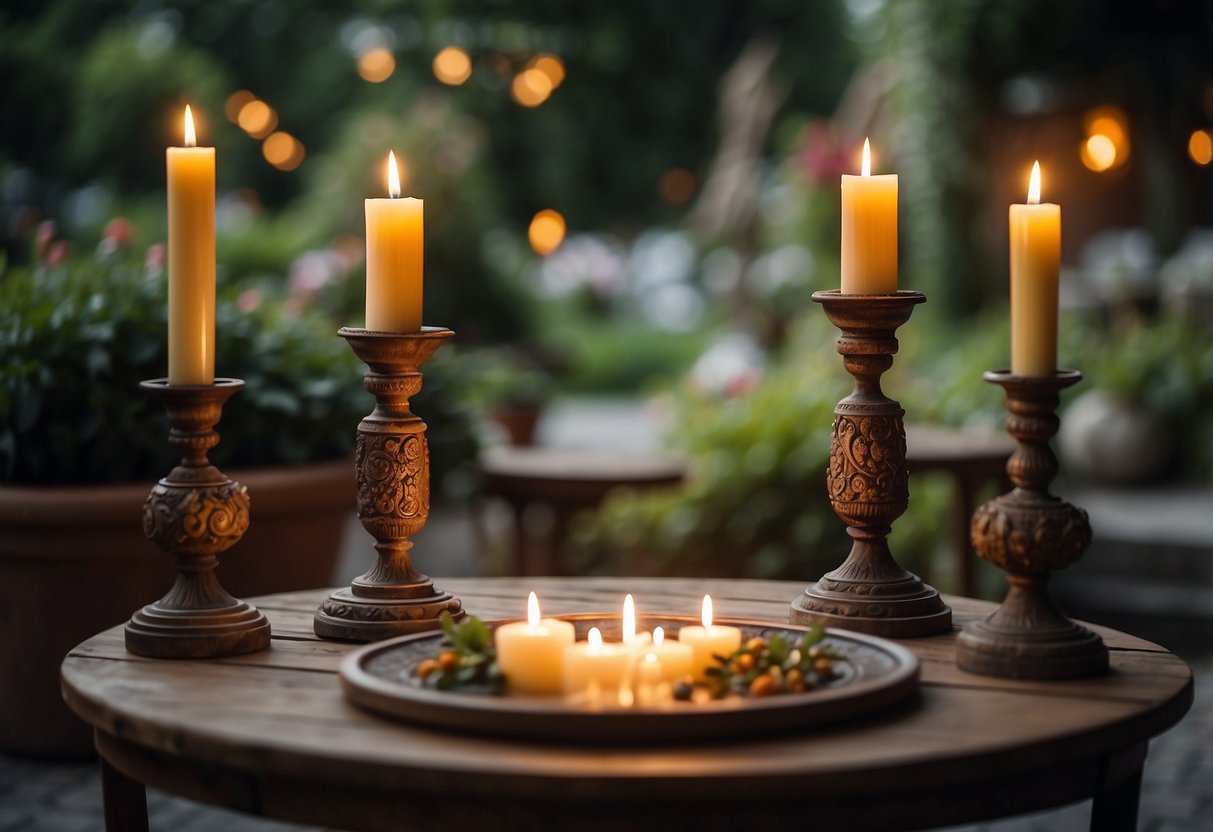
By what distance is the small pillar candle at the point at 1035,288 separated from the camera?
5.88ft

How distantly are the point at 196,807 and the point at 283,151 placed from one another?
15.1m

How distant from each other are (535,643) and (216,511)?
0.55 metres

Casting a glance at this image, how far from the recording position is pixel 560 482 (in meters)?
4.78

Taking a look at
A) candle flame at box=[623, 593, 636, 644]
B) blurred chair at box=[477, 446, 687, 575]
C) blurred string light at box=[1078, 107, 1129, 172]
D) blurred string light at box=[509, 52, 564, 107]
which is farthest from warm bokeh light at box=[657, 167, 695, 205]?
candle flame at box=[623, 593, 636, 644]

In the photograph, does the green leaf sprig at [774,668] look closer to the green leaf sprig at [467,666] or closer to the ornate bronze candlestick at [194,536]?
the green leaf sprig at [467,666]

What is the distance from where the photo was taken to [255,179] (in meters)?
22.9

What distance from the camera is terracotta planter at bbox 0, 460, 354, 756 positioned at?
358 cm

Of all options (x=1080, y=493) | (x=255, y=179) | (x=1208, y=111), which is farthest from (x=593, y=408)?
(x=255, y=179)

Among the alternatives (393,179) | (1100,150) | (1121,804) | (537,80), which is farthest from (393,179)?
(537,80)

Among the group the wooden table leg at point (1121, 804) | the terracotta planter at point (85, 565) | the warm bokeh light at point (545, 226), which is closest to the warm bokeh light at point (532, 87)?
the warm bokeh light at point (545, 226)

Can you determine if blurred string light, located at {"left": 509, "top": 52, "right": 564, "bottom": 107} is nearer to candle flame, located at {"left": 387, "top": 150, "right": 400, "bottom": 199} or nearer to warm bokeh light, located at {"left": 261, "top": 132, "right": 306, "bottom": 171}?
warm bokeh light, located at {"left": 261, "top": 132, "right": 306, "bottom": 171}

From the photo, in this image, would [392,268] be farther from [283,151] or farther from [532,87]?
[283,151]

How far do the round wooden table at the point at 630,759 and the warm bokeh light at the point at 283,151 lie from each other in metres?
14.7

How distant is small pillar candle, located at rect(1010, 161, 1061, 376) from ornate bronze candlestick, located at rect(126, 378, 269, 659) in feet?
3.20
